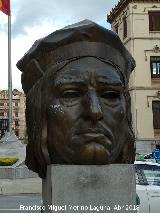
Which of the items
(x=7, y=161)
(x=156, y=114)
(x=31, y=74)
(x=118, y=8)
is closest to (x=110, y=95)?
(x=31, y=74)

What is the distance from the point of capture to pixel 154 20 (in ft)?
127

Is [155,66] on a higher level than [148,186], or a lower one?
higher

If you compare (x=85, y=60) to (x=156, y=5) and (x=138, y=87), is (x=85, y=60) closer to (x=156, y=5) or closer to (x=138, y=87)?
(x=138, y=87)

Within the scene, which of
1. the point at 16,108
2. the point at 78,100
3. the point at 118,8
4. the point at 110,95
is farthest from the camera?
the point at 16,108

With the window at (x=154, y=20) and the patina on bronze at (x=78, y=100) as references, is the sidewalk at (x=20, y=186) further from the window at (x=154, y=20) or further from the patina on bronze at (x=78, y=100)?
the window at (x=154, y=20)

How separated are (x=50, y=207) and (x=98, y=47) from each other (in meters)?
1.45

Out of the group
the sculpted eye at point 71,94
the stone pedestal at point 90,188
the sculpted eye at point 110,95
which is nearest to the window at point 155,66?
the sculpted eye at point 110,95

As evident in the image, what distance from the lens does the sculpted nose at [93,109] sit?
156 inches

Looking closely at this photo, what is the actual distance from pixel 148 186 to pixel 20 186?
9.34 metres

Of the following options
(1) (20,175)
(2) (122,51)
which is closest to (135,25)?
(1) (20,175)

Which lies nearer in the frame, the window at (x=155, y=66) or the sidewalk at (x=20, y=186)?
the sidewalk at (x=20, y=186)

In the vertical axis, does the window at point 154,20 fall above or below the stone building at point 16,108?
above

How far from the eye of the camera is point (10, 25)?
900 inches

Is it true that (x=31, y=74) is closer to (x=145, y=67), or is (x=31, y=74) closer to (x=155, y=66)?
(x=145, y=67)
